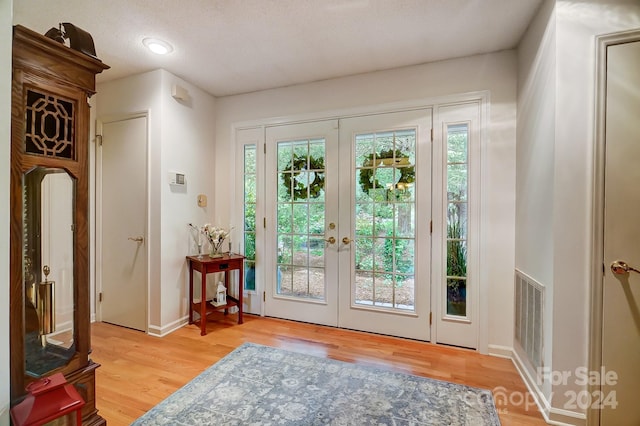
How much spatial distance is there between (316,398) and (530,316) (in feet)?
5.23

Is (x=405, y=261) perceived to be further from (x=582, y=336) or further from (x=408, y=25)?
(x=408, y=25)

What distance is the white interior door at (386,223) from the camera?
2633 millimetres

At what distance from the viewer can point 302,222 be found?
308 cm

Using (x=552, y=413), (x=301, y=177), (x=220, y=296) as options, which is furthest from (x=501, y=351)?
(x=220, y=296)

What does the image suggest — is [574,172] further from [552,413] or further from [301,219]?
[301,219]

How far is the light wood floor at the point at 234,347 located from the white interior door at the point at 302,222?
26 centimetres

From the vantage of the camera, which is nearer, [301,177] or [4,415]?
[4,415]

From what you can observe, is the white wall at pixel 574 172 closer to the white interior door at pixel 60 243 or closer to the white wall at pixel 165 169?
the white interior door at pixel 60 243

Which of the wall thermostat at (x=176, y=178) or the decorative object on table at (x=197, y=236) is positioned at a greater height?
the wall thermostat at (x=176, y=178)

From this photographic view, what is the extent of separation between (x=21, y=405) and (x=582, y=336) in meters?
2.67

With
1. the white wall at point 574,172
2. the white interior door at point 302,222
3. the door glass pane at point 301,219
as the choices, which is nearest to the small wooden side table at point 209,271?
the white interior door at point 302,222

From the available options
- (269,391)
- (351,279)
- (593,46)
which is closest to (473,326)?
(351,279)

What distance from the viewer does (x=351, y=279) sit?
2.89 metres

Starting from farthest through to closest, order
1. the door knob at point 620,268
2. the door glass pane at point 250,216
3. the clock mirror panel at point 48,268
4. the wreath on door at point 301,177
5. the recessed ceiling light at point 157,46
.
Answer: the door glass pane at point 250,216 < the wreath on door at point 301,177 < the recessed ceiling light at point 157,46 < the door knob at point 620,268 < the clock mirror panel at point 48,268
